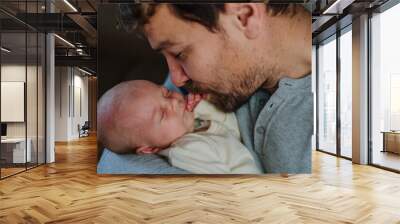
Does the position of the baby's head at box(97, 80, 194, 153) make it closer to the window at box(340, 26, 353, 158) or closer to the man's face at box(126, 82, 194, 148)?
the man's face at box(126, 82, 194, 148)

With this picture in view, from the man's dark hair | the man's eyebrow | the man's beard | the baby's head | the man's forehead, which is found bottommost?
the baby's head

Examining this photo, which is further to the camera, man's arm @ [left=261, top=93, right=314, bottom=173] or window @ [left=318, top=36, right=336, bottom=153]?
A: window @ [left=318, top=36, right=336, bottom=153]

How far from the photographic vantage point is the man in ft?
20.5

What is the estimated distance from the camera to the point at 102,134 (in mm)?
6332

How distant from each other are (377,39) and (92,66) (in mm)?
8859

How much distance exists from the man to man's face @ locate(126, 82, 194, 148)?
0.33 meters

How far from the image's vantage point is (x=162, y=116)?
20.4 feet

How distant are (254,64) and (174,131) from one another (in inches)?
67.3

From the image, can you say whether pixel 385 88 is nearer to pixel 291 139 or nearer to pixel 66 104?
pixel 291 139

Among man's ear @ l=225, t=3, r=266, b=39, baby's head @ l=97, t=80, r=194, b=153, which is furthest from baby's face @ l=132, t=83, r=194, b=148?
man's ear @ l=225, t=3, r=266, b=39

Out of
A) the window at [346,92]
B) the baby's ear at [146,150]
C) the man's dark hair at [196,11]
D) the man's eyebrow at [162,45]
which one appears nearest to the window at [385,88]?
the window at [346,92]

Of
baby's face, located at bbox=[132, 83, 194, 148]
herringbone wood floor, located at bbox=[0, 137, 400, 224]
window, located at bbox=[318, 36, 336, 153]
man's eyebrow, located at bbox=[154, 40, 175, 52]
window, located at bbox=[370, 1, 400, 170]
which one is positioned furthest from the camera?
window, located at bbox=[318, 36, 336, 153]

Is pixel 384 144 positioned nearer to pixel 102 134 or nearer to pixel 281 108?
pixel 281 108

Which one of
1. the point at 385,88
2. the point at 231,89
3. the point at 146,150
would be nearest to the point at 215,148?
the point at 231,89
